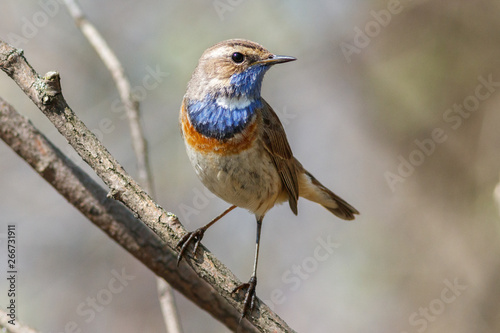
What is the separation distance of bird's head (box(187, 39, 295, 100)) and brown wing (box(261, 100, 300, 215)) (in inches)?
9.4

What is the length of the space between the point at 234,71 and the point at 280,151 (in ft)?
2.44

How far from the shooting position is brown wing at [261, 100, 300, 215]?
4.19 metres

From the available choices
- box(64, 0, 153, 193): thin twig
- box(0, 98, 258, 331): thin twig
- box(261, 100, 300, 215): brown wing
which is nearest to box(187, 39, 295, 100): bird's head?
box(261, 100, 300, 215): brown wing

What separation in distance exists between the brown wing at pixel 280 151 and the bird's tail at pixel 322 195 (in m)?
0.40

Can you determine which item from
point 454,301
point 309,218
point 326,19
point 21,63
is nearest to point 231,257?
point 309,218

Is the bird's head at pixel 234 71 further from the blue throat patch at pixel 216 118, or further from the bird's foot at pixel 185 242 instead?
the bird's foot at pixel 185 242

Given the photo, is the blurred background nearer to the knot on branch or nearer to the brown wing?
the brown wing

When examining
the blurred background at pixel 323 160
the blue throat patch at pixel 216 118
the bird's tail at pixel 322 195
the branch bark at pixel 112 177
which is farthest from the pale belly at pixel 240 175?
the blurred background at pixel 323 160

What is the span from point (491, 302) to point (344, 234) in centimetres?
191

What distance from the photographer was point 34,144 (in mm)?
3174

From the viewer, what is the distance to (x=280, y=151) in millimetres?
4367

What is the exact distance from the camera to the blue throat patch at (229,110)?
3900 mm

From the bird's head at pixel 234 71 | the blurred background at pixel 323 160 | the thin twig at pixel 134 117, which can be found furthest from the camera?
the blurred background at pixel 323 160

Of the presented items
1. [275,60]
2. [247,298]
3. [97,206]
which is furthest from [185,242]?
[275,60]
